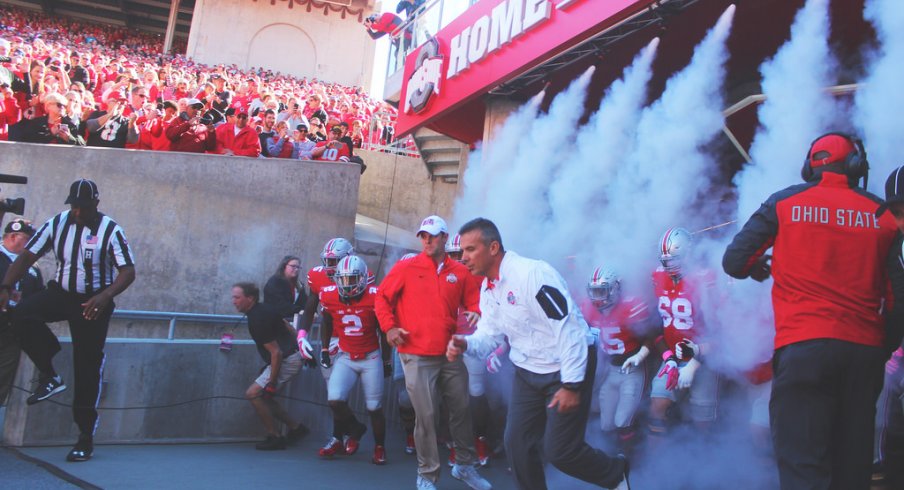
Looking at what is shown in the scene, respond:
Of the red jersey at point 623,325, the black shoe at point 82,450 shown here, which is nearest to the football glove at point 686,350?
the red jersey at point 623,325

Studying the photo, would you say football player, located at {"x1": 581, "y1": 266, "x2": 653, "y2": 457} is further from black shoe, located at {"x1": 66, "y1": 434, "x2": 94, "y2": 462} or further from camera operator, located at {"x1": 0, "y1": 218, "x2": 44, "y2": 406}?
camera operator, located at {"x1": 0, "y1": 218, "x2": 44, "y2": 406}

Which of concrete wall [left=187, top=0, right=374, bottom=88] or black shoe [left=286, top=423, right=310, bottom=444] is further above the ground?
concrete wall [left=187, top=0, right=374, bottom=88]

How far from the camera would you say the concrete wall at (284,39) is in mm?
37531

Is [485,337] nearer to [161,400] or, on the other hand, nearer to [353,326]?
[353,326]

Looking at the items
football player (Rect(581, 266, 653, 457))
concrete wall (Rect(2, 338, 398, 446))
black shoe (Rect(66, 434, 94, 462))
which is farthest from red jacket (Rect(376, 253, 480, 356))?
black shoe (Rect(66, 434, 94, 462))

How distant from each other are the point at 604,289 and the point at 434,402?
6.94 ft

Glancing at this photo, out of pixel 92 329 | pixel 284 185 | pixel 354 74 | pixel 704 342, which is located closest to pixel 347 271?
pixel 92 329

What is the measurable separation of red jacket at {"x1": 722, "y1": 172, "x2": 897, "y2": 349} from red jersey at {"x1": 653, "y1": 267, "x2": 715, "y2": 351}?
124 inches

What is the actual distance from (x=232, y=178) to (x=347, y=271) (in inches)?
221

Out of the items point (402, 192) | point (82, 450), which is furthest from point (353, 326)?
point (402, 192)

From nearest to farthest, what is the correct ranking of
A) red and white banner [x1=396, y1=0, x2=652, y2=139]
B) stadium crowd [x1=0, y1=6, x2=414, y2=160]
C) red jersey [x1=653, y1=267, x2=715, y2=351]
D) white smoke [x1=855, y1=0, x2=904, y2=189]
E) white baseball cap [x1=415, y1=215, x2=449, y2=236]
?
white smoke [x1=855, y1=0, x2=904, y2=189]
white baseball cap [x1=415, y1=215, x2=449, y2=236]
red jersey [x1=653, y1=267, x2=715, y2=351]
red and white banner [x1=396, y1=0, x2=652, y2=139]
stadium crowd [x1=0, y1=6, x2=414, y2=160]

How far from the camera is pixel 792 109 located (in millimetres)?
7379

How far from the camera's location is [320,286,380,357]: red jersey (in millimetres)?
7590

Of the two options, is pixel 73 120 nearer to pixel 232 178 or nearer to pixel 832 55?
pixel 232 178
